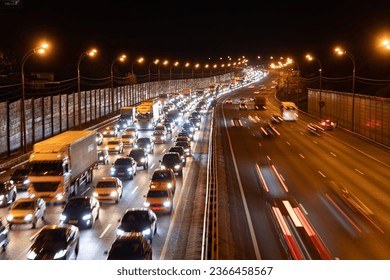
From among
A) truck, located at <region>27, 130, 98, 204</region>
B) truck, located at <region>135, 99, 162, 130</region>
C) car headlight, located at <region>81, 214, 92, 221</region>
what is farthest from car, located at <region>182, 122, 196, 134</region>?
car headlight, located at <region>81, 214, 92, 221</region>

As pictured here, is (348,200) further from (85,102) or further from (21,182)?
(85,102)

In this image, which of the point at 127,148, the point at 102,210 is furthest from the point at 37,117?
the point at 102,210

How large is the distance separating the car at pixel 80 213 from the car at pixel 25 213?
55.2 inches

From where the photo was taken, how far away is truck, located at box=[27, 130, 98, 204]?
2995cm

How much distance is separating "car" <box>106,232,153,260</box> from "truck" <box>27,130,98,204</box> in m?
11.6

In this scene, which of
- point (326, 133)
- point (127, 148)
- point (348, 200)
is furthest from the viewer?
point (326, 133)

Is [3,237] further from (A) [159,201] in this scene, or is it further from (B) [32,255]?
(A) [159,201]

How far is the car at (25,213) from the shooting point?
25750 mm

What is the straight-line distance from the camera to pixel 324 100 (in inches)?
3226

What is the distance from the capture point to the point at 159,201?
28312 mm

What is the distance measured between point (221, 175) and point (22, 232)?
17.9m

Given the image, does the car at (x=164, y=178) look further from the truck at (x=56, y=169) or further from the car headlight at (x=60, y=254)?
the car headlight at (x=60, y=254)

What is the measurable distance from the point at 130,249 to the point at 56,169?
1322 cm

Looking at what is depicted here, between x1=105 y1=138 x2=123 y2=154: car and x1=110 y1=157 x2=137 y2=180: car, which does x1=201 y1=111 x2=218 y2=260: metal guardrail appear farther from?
x1=105 y1=138 x2=123 y2=154: car
